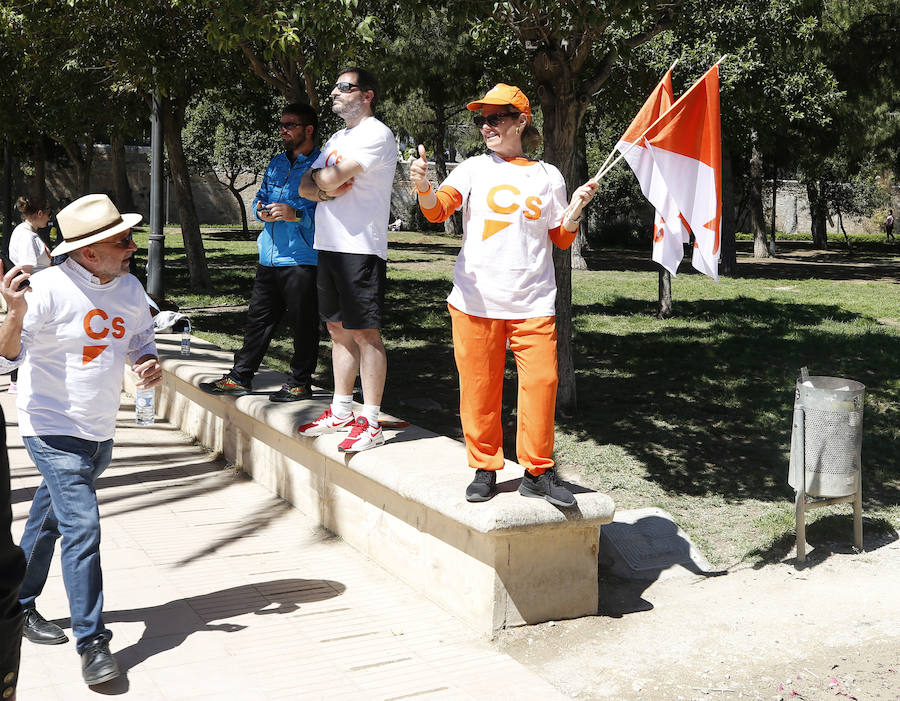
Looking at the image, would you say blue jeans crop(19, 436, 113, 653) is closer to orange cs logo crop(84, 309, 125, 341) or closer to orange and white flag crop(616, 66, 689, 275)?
orange cs logo crop(84, 309, 125, 341)

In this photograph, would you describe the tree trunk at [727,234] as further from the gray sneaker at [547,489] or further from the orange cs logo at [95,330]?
the orange cs logo at [95,330]

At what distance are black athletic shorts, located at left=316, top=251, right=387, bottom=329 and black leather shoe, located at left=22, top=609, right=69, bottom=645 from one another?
2.04 metres

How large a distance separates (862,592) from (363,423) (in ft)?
9.31

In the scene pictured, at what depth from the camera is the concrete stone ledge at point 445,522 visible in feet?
14.3

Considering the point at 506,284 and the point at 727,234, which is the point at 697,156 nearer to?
the point at 506,284

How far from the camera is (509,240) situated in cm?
450

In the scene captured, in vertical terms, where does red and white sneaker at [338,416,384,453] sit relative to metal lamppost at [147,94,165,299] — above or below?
below

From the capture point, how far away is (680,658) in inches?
171

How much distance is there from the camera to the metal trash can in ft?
18.8

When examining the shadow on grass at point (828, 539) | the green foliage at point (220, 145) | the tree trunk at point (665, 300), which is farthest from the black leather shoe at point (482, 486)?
the green foliage at point (220, 145)

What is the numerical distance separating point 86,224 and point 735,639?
11.1ft

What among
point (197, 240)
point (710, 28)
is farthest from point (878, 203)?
point (197, 240)

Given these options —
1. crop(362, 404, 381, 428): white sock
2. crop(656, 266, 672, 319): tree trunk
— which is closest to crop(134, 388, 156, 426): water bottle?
crop(362, 404, 381, 428): white sock

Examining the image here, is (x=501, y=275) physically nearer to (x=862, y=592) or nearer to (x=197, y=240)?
(x=862, y=592)
